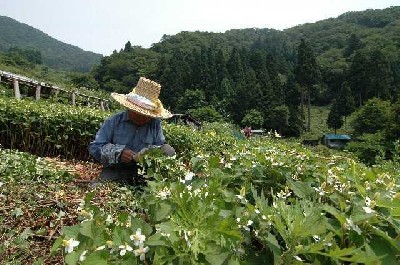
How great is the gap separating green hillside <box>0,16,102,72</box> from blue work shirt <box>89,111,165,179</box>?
165673 mm

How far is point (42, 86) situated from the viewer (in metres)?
17.4

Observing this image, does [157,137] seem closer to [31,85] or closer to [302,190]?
[302,190]

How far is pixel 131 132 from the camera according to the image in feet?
15.1

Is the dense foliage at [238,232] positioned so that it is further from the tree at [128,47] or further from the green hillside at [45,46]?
the green hillside at [45,46]

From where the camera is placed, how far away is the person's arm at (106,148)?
4258 millimetres

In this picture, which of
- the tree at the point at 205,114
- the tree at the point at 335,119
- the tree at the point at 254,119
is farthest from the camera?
the tree at the point at 335,119

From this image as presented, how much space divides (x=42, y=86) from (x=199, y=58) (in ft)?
201

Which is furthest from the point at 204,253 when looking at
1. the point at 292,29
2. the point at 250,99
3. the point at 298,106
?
the point at 292,29

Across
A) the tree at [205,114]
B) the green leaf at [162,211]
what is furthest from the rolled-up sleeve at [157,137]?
the tree at [205,114]

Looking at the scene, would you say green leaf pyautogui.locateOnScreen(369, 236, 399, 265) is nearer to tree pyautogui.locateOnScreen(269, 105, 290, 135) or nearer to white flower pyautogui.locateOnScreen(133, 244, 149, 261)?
white flower pyautogui.locateOnScreen(133, 244, 149, 261)

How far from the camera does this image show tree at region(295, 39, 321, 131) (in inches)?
2525

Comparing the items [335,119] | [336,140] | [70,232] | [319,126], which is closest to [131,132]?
[70,232]

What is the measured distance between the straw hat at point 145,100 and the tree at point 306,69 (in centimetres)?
6170

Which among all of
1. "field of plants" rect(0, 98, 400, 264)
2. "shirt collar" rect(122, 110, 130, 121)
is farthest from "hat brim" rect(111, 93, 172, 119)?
"field of plants" rect(0, 98, 400, 264)
